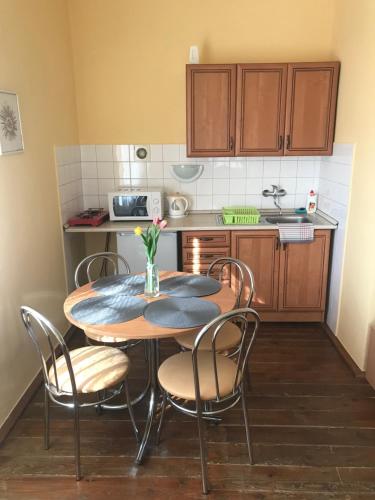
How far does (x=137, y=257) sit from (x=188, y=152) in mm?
970

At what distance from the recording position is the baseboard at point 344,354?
9.23ft

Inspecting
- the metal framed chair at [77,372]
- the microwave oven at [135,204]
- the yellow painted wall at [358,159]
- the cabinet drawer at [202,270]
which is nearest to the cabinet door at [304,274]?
the yellow painted wall at [358,159]

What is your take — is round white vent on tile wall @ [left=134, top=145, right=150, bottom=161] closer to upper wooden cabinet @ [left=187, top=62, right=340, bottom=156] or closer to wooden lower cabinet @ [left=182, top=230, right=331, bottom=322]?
upper wooden cabinet @ [left=187, top=62, right=340, bottom=156]

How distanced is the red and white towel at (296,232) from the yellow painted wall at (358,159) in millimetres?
326

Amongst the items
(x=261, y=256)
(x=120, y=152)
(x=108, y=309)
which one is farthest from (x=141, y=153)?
(x=108, y=309)

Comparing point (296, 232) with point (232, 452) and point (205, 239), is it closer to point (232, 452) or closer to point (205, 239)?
point (205, 239)

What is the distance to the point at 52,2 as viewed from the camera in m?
3.13

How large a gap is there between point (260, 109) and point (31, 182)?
6.10 feet

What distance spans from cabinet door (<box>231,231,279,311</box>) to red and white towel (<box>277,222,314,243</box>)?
80 mm

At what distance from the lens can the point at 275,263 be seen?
3418 millimetres

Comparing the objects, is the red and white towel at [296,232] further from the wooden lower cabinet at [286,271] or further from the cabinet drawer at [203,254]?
the cabinet drawer at [203,254]

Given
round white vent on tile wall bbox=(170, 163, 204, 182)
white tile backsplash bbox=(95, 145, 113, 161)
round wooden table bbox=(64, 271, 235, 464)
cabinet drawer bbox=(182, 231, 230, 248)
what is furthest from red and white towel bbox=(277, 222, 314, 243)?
white tile backsplash bbox=(95, 145, 113, 161)

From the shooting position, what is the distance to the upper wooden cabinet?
10.7 feet

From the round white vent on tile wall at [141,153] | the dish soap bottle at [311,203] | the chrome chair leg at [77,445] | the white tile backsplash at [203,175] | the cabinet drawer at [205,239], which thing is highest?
the round white vent on tile wall at [141,153]
